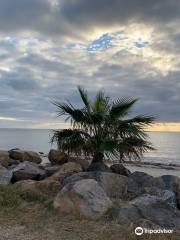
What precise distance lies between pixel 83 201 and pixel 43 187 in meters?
2.37

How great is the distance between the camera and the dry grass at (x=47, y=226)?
5.97m

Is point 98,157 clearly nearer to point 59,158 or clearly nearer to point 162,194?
point 59,158

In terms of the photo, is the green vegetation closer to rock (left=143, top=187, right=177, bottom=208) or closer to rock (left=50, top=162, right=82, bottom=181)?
rock (left=50, top=162, right=82, bottom=181)

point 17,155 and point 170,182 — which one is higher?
point 17,155

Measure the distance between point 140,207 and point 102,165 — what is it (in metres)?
4.96

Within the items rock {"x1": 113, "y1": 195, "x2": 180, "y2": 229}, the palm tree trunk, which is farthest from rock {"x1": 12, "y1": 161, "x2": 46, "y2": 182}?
rock {"x1": 113, "y1": 195, "x2": 180, "y2": 229}

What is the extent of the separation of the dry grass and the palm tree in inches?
178

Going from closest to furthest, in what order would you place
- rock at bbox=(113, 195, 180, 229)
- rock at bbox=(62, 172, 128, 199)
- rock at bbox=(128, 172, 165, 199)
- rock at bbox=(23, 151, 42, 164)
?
rock at bbox=(113, 195, 180, 229) < rock at bbox=(62, 172, 128, 199) < rock at bbox=(128, 172, 165, 199) < rock at bbox=(23, 151, 42, 164)

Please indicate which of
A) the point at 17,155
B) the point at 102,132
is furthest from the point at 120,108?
the point at 17,155

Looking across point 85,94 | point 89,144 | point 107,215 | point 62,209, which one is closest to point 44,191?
point 62,209

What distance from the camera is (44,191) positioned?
29.8 ft

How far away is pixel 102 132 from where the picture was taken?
40.5 ft

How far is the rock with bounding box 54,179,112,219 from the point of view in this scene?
6.95m

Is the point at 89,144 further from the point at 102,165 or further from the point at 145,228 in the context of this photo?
the point at 145,228
